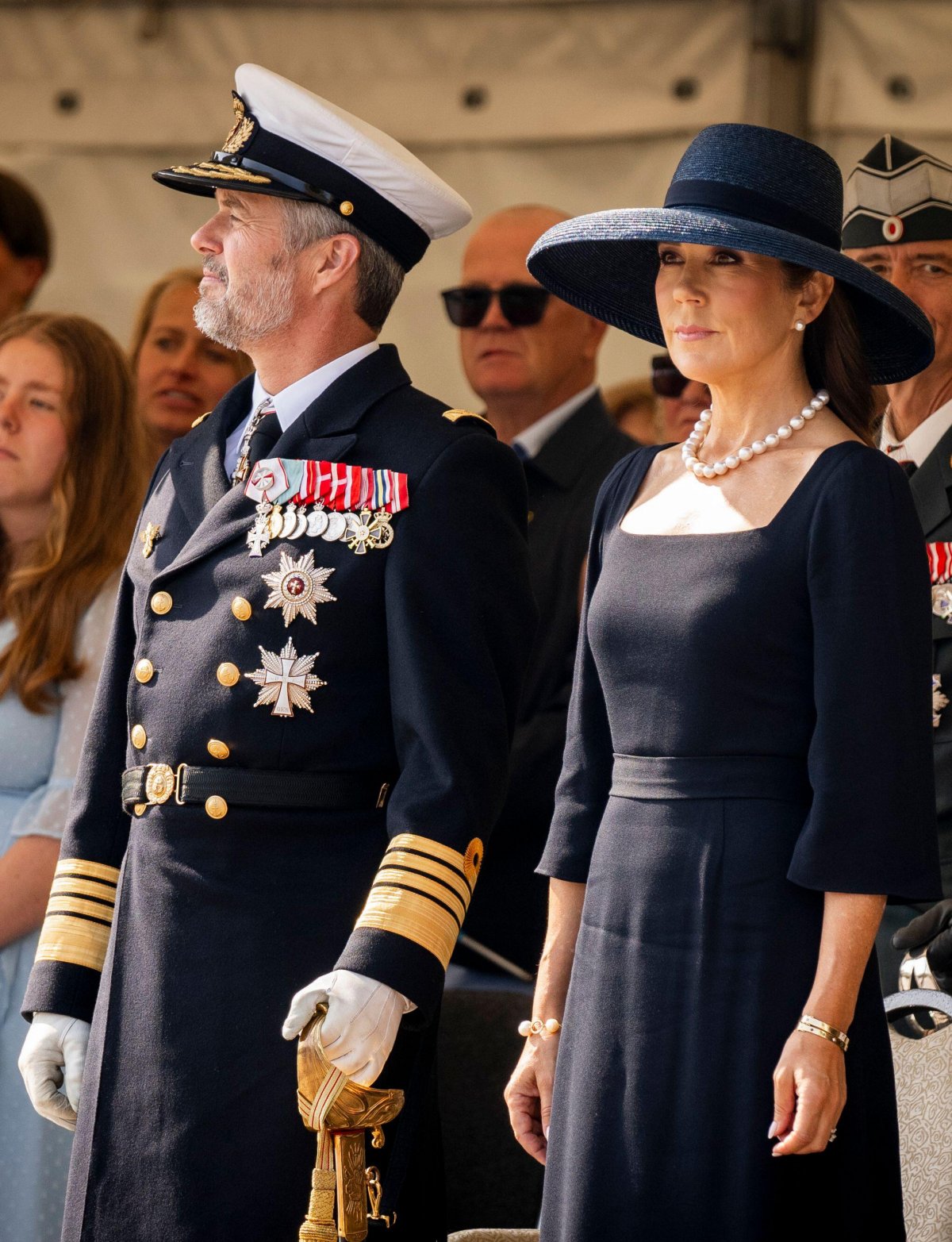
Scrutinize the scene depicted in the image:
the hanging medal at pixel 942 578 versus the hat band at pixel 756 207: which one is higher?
the hat band at pixel 756 207

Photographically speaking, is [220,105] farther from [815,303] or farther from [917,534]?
[917,534]

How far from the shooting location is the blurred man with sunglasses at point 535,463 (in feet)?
13.3

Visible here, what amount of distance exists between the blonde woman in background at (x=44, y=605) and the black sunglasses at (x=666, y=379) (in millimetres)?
1123

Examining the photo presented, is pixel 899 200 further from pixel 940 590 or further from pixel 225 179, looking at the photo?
pixel 225 179

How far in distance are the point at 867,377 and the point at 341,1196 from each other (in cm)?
128

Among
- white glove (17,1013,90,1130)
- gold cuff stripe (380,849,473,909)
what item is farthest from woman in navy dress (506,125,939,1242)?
white glove (17,1013,90,1130)

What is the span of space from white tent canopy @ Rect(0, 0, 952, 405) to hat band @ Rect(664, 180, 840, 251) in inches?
87.9

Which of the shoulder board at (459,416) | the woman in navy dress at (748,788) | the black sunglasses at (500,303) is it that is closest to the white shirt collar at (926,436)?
the woman in navy dress at (748,788)

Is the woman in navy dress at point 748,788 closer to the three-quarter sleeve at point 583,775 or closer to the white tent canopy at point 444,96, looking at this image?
the three-quarter sleeve at point 583,775

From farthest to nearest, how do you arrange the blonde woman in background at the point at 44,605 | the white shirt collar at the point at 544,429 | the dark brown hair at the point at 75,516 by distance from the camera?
the white shirt collar at the point at 544,429 < the dark brown hair at the point at 75,516 < the blonde woman in background at the point at 44,605

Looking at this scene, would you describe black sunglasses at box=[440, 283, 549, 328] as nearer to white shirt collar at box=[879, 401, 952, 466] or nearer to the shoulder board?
white shirt collar at box=[879, 401, 952, 466]

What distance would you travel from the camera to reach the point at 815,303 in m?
2.58

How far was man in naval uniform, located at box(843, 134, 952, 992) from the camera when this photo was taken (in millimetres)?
3293

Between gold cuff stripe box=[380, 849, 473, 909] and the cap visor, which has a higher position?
the cap visor
